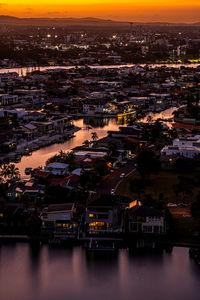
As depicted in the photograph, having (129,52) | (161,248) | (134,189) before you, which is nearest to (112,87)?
(134,189)

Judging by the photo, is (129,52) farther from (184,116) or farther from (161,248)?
(161,248)

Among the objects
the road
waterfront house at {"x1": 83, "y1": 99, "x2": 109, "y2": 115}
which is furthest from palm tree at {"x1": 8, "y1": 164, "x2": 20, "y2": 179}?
waterfront house at {"x1": 83, "y1": 99, "x2": 109, "y2": 115}

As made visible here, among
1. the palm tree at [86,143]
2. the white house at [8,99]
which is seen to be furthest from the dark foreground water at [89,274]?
the white house at [8,99]

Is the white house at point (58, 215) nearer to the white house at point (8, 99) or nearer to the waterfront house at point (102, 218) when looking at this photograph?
the waterfront house at point (102, 218)

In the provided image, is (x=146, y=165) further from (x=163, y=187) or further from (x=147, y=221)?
(x=147, y=221)

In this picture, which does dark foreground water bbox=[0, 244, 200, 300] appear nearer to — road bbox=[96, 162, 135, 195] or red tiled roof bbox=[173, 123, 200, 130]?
road bbox=[96, 162, 135, 195]
